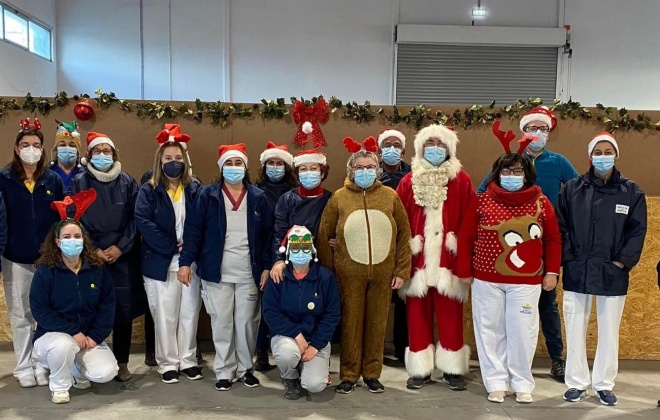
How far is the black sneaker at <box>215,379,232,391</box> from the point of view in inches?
137

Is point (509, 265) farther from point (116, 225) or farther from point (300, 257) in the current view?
point (116, 225)

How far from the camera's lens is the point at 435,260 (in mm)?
3430

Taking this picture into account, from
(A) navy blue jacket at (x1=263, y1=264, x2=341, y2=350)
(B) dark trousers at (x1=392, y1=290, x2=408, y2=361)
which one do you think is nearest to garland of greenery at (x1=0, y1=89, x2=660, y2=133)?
(B) dark trousers at (x1=392, y1=290, x2=408, y2=361)

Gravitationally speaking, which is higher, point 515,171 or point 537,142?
point 537,142

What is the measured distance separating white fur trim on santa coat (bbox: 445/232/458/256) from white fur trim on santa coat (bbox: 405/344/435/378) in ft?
2.24

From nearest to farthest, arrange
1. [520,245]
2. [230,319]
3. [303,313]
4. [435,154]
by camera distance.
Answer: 1. [520,245]
2. [303,313]
3. [435,154]
4. [230,319]

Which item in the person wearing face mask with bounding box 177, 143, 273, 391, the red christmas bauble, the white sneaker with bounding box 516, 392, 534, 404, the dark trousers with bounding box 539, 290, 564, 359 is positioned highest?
the red christmas bauble

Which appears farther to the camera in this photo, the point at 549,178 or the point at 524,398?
the point at 549,178

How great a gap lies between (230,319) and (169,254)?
591mm

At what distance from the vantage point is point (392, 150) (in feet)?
12.9

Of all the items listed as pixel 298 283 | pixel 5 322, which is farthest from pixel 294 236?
pixel 5 322

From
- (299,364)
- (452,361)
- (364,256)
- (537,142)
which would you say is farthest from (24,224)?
(537,142)

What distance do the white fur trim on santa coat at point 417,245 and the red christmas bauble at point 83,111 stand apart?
3.00m

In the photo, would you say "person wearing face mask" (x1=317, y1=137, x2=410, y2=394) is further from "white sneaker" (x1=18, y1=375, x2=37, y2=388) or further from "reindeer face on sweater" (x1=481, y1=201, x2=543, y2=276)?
"white sneaker" (x1=18, y1=375, x2=37, y2=388)
